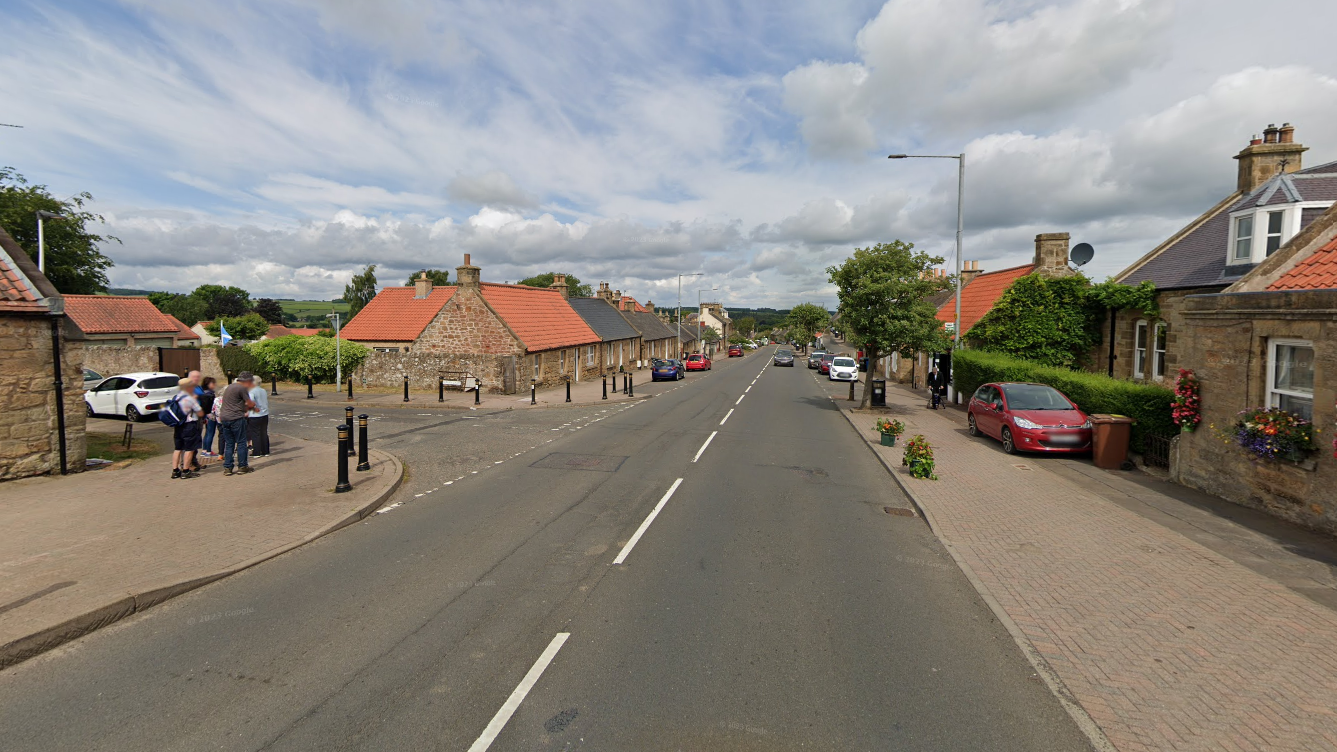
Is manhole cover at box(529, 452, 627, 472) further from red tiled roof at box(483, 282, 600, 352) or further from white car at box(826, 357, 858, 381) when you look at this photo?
white car at box(826, 357, 858, 381)

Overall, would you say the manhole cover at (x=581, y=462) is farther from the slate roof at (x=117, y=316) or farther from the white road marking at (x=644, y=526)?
the slate roof at (x=117, y=316)

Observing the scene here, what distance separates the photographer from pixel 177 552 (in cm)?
700

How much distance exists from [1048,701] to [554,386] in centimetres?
2944

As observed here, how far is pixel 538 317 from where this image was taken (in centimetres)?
3438

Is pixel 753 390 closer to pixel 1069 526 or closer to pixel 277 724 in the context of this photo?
pixel 1069 526

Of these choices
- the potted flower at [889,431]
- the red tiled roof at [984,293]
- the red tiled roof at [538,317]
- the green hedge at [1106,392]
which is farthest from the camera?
the red tiled roof at [538,317]

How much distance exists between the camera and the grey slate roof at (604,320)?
1767 inches

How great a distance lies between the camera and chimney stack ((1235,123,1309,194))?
18609mm

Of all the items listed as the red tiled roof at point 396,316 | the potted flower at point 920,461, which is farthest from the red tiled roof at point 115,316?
the potted flower at point 920,461

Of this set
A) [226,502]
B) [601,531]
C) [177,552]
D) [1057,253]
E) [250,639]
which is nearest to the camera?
[250,639]

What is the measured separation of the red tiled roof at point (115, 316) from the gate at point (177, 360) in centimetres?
1107

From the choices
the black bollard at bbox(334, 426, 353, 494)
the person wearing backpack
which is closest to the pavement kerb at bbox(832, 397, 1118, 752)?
the black bollard at bbox(334, 426, 353, 494)

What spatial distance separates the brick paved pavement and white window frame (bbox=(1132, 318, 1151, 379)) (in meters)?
11.1

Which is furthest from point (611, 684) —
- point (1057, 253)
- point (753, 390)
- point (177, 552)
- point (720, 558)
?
point (753, 390)
